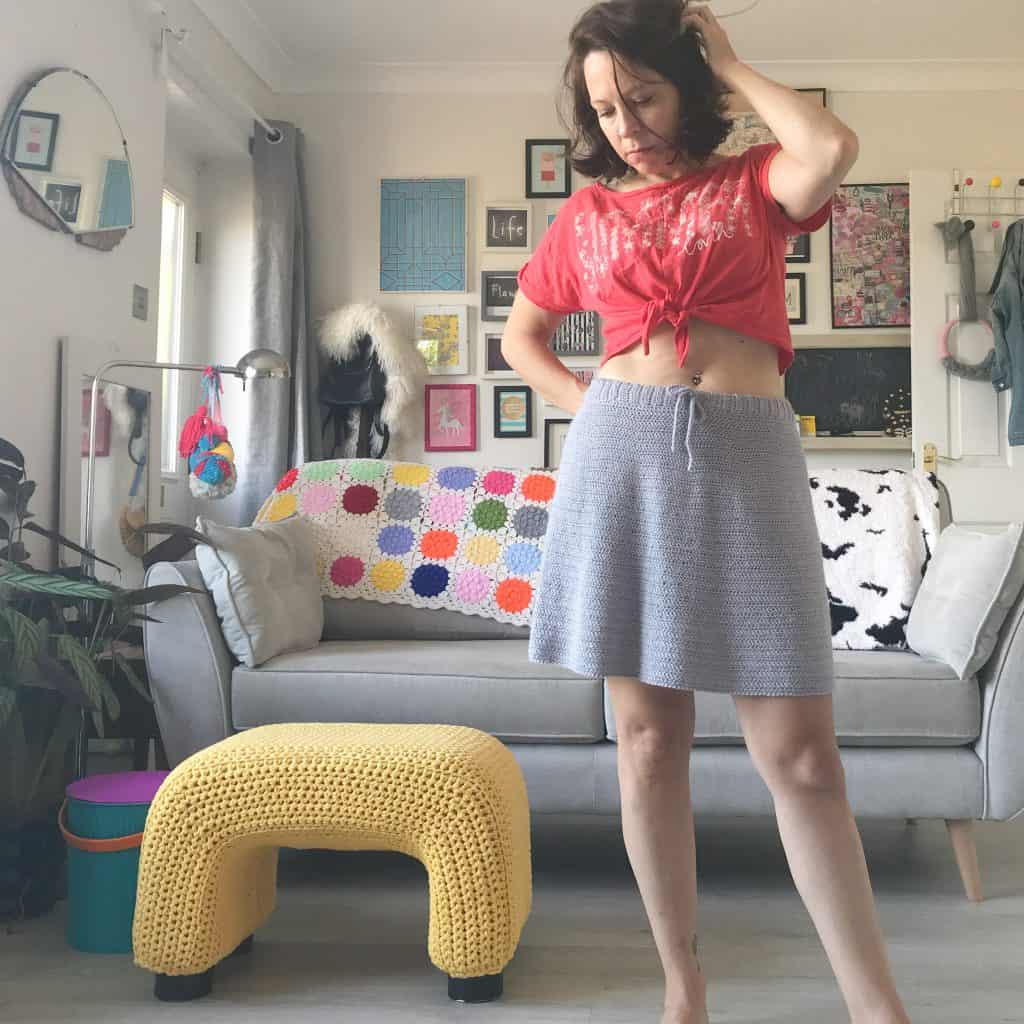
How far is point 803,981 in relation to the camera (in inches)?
69.9

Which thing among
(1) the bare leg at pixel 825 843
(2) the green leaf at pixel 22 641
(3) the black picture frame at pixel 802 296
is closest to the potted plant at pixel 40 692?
(2) the green leaf at pixel 22 641

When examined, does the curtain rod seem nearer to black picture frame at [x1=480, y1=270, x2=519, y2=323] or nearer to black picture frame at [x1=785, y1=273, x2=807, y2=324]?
black picture frame at [x1=480, y1=270, x2=519, y2=323]

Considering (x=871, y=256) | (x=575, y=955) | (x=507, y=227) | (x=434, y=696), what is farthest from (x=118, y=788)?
(x=871, y=256)

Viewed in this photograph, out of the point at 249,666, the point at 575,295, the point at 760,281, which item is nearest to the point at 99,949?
the point at 249,666

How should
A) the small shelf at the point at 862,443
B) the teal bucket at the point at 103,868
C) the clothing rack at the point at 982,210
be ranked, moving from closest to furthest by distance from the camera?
1. the teal bucket at the point at 103,868
2. the clothing rack at the point at 982,210
3. the small shelf at the point at 862,443

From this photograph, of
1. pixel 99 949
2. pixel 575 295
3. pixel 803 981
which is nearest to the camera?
pixel 575 295

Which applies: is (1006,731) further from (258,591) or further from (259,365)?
(259,365)

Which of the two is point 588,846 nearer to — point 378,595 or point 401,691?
point 401,691

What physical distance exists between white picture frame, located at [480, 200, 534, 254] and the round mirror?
174cm

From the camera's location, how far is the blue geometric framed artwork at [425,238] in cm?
484

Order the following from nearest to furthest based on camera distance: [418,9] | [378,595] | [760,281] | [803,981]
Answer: [760,281]
[803,981]
[378,595]
[418,9]

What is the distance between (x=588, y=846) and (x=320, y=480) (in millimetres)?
1150

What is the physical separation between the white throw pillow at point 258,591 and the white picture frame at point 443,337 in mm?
2225

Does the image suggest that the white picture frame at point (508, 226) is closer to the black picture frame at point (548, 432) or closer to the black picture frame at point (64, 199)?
the black picture frame at point (548, 432)
